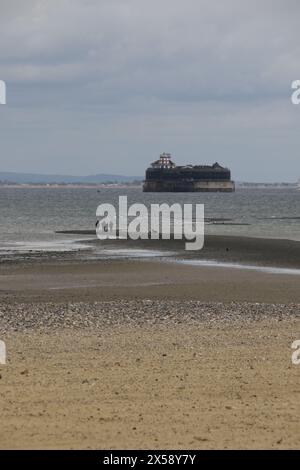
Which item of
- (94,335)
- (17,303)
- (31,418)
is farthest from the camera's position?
(17,303)

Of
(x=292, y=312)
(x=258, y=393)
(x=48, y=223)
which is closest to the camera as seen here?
(x=258, y=393)

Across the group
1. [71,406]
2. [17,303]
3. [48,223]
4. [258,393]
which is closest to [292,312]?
[17,303]

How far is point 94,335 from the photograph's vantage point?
56.3 feet

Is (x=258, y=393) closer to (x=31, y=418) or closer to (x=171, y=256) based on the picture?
(x=31, y=418)

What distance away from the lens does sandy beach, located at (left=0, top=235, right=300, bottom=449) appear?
10.2 m

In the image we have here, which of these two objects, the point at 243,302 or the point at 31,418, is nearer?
the point at 31,418

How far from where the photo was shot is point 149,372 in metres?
13.3

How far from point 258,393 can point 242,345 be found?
385 cm

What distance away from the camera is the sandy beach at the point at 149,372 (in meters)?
10.2

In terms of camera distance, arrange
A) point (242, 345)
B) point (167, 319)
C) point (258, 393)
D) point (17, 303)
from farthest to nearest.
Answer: point (17, 303)
point (167, 319)
point (242, 345)
point (258, 393)

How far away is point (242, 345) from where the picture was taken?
1582 centimetres
